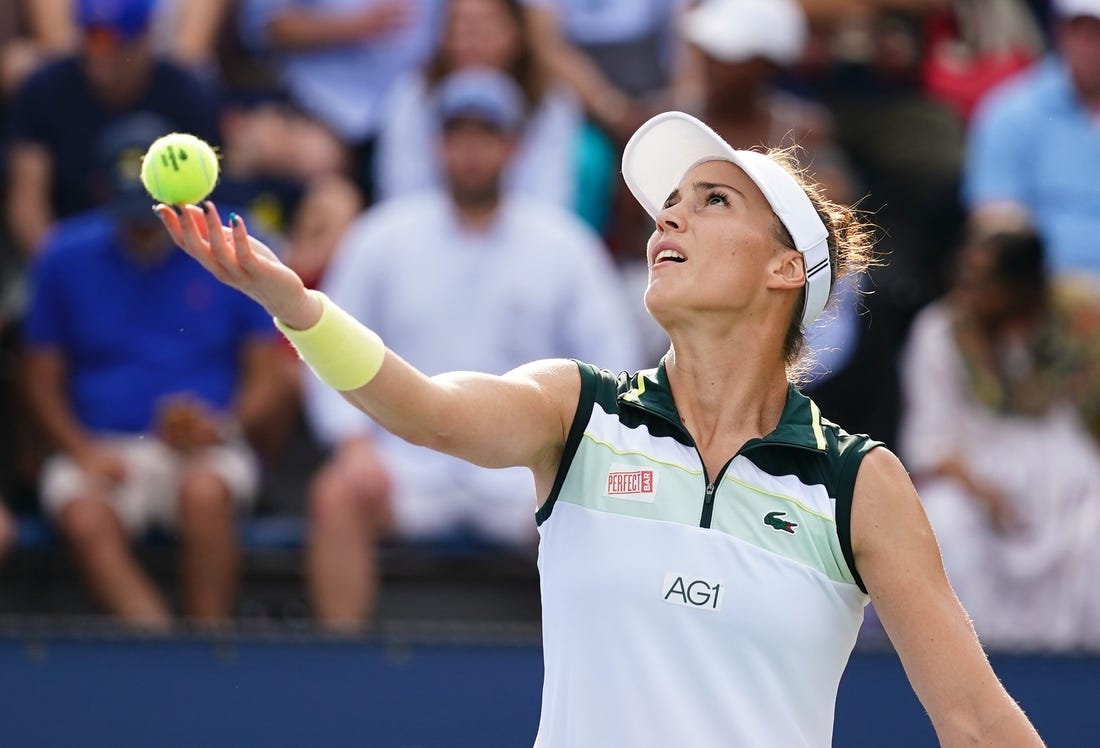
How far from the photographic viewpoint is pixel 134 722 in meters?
5.03

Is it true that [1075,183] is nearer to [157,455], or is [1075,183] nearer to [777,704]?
[157,455]

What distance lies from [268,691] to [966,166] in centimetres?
403

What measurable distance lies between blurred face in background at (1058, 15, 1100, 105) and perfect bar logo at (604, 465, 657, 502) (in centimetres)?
482

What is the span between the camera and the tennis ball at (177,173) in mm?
2676

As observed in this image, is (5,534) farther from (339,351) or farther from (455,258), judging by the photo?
(339,351)

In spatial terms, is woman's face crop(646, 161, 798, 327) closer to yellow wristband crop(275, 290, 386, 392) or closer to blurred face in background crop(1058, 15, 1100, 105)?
yellow wristband crop(275, 290, 386, 392)

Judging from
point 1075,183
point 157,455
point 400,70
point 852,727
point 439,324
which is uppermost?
point 400,70

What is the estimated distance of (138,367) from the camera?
250 inches

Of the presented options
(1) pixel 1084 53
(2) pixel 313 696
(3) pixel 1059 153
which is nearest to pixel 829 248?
(2) pixel 313 696

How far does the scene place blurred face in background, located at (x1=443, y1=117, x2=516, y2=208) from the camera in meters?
6.46

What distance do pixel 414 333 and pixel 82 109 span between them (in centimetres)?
170

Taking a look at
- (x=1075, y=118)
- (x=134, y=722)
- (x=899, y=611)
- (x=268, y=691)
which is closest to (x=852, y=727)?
(x=268, y=691)

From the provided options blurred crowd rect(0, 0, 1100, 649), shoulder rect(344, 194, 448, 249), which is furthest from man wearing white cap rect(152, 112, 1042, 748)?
shoulder rect(344, 194, 448, 249)

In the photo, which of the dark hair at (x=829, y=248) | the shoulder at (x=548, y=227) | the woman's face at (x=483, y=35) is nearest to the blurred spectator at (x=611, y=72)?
the woman's face at (x=483, y=35)
